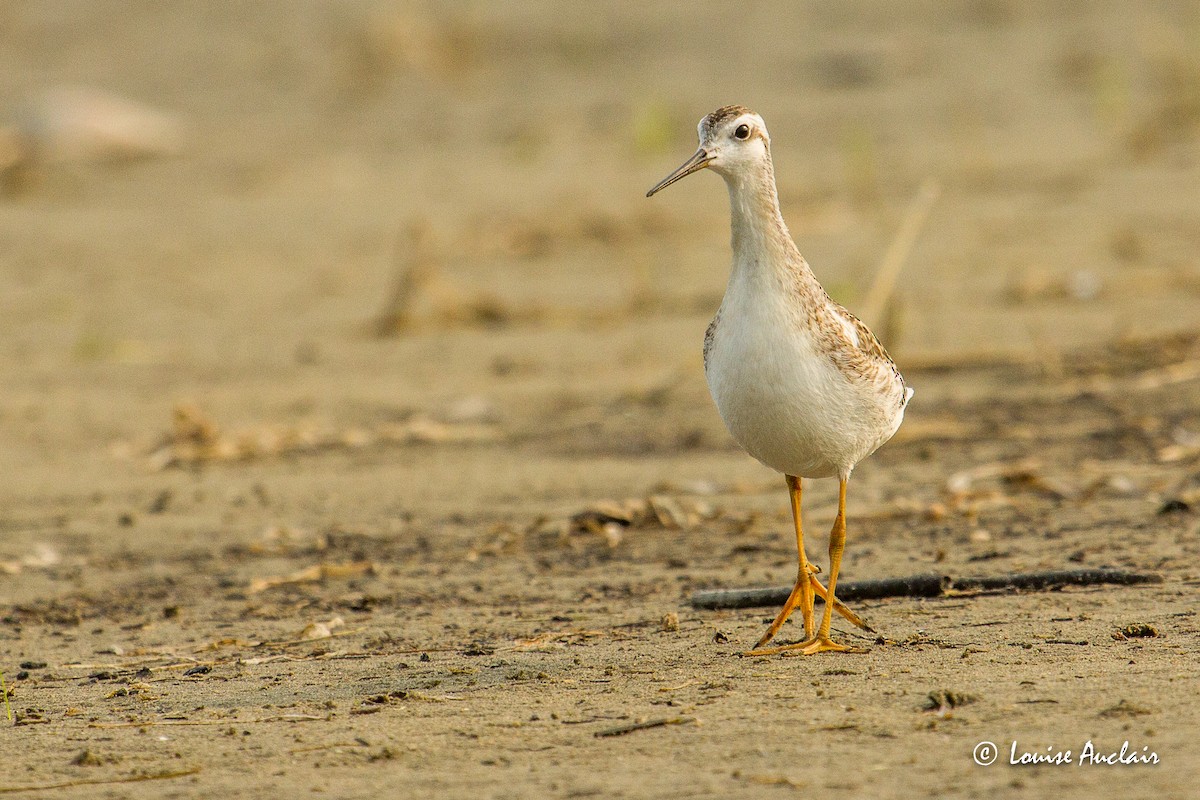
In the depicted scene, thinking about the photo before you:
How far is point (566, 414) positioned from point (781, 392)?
15.5 feet

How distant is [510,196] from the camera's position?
16359 millimetres

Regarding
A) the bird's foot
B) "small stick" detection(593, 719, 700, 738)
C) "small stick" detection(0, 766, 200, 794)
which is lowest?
"small stick" detection(0, 766, 200, 794)

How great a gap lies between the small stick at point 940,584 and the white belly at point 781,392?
0.66 m

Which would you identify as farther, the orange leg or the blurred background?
the blurred background

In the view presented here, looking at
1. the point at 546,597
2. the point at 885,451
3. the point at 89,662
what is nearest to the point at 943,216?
the point at 885,451

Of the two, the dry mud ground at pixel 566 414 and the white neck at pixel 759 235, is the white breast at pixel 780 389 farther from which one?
the dry mud ground at pixel 566 414

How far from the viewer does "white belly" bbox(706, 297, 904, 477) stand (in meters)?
4.92

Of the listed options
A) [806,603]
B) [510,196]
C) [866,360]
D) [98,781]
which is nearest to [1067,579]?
[806,603]

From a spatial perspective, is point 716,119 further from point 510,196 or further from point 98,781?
point 510,196

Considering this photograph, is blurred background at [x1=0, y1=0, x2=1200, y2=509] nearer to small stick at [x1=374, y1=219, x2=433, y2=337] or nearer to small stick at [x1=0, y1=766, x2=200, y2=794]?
small stick at [x1=374, y1=219, x2=433, y2=337]

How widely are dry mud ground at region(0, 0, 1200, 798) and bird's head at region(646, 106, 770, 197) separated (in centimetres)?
151

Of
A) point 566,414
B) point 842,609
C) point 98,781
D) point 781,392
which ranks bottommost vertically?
point 98,781

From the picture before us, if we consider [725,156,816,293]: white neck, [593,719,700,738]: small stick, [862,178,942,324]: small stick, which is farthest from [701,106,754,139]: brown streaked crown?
[862,178,942,324]: small stick
